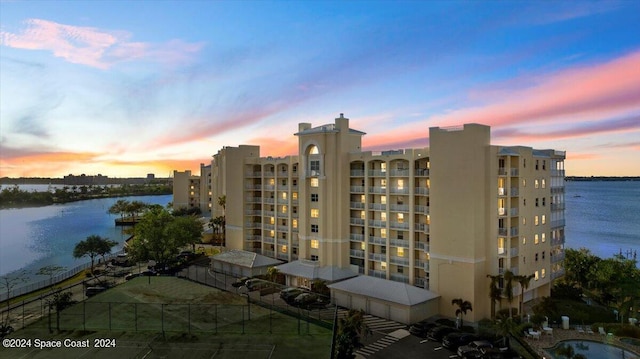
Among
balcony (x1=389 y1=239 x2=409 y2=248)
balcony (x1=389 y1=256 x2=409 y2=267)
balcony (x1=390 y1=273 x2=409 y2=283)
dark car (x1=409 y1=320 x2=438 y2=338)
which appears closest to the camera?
dark car (x1=409 y1=320 x2=438 y2=338)

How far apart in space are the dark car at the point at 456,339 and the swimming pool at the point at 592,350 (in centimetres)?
655

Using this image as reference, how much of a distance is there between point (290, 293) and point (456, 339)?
63.8 feet

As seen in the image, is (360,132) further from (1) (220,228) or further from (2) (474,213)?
(1) (220,228)

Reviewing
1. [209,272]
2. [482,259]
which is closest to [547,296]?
[482,259]

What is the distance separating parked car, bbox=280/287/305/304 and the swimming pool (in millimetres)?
24980

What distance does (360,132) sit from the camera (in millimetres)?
53000

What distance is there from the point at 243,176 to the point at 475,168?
38.5 meters

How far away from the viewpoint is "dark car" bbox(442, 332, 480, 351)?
32.7 metres

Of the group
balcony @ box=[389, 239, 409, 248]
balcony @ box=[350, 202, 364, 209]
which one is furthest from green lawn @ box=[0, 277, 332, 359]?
balcony @ box=[350, 202, 364, 209]

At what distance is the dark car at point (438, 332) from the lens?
3450 cm

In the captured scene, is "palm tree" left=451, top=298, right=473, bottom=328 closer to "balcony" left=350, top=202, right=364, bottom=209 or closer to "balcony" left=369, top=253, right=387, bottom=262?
"balcony" left=369, top=253, right=387, bottom=262

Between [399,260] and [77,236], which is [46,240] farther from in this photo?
[399,260]

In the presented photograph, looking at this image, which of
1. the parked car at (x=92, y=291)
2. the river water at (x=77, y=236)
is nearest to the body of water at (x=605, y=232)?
the river water at (x=77, y=236)

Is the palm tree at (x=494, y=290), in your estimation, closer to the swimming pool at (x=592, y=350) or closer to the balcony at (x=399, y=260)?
the swimming pool at (x=592, y=350)
